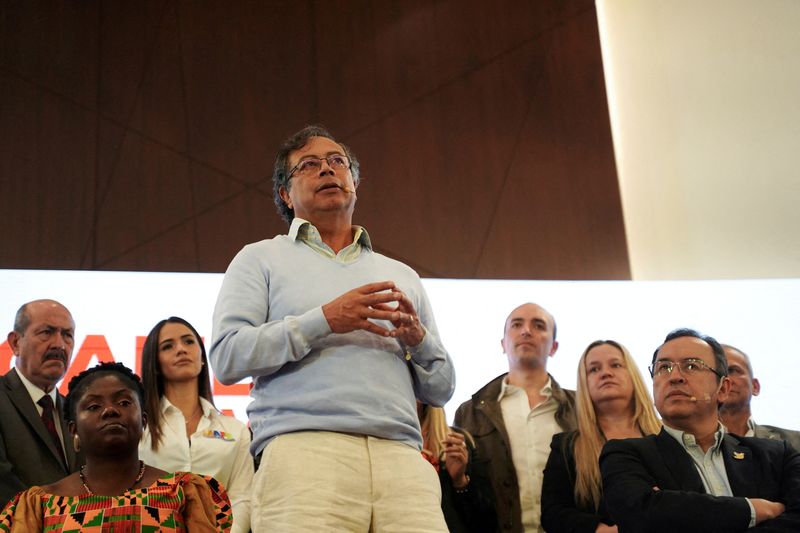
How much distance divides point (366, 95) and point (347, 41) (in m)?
0.34

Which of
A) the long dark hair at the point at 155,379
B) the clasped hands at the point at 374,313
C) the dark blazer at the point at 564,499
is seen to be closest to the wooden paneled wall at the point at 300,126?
the long dark hair at the point at 155,379

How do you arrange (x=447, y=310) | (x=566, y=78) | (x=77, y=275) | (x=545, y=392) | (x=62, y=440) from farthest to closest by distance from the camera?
(x=566, y=78), (x=447, y=310), (x=77, y=275), (x=545, y=392), (x=62, y=440)

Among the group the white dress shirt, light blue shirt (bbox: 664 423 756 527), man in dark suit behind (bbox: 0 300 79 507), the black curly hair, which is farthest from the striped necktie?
light blue shirt (bbox: 664 423 756 527)

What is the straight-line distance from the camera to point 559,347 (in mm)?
4191

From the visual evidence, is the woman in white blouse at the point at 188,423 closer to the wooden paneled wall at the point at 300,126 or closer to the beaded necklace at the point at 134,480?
the beaded necklace at the point at 134,480

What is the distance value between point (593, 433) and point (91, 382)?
1.72 m

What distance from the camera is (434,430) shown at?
3.29m

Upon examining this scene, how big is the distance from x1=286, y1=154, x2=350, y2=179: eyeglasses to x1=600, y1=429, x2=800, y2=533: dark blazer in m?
1.14

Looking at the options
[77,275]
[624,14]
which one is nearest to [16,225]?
[77,275]

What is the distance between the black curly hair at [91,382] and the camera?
2301mm

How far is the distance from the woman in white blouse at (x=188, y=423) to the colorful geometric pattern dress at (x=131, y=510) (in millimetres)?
464

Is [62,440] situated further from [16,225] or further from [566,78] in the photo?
[566,78]

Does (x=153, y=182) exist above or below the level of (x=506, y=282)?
above

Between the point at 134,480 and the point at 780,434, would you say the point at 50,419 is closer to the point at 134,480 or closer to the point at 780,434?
Answer: the point at 134,480
